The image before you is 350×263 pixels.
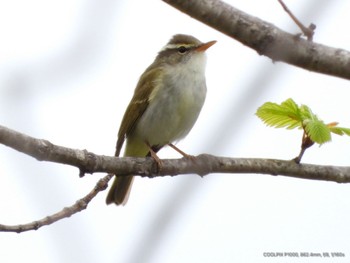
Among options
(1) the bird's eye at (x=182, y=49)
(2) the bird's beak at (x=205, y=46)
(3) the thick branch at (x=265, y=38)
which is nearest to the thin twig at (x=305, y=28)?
(3) the thick branch at (x=265, y=38)

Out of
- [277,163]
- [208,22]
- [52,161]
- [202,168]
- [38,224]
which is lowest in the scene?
[38,224]

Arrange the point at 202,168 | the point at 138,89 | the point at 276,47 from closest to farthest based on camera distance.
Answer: the point at 276,47
the point at 202,168
the point at 138,89

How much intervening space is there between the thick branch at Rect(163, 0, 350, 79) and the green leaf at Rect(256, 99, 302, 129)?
4.63 ft

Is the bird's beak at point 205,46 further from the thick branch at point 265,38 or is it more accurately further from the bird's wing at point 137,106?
the thick branch at point 265,38

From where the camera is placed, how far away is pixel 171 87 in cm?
634

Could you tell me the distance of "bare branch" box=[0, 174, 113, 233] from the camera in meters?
3.43

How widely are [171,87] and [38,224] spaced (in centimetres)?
312

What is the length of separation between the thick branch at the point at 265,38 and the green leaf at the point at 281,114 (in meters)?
1.41

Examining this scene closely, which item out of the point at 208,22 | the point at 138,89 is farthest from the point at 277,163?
the point at 138,89

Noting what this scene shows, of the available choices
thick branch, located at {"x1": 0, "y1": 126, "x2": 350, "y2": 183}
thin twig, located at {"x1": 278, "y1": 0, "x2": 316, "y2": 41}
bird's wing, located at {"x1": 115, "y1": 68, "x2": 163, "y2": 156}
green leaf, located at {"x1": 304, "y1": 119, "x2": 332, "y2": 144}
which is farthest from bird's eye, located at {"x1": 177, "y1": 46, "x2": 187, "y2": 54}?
thin twig, located at {"x1": 278, "y1": 0, "x2": 316, "y2": 41}

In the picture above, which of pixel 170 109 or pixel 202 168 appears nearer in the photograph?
pixel 202 168

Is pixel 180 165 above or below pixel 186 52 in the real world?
below

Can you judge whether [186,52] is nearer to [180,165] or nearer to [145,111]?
[145,111]

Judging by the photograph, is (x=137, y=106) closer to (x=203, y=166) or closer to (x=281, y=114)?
(x=203, y=166)
